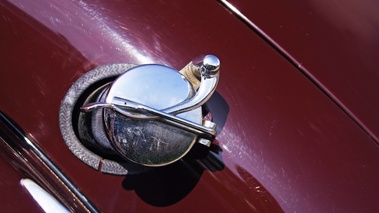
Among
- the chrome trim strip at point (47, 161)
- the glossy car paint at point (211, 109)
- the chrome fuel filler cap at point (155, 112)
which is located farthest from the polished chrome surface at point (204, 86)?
the chrome trim strip at point (47, 161)

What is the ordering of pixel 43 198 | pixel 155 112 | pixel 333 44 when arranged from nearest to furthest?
pixel 155 112 < pixel 43 198 < pixel 333 44

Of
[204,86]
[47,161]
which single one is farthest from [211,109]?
[47,161]

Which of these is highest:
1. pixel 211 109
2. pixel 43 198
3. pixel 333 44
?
pixel 333 44

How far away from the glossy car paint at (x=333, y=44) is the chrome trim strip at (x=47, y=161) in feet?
1.50

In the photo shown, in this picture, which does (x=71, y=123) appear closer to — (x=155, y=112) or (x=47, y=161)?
(x=47, y=161)

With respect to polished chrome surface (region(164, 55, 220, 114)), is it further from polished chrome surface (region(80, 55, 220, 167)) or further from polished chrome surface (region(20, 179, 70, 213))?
polished chrome surface (region(20, 179, 70, 213))

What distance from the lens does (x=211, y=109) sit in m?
0.93

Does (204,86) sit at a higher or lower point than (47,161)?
higher

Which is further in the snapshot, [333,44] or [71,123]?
[333,44]

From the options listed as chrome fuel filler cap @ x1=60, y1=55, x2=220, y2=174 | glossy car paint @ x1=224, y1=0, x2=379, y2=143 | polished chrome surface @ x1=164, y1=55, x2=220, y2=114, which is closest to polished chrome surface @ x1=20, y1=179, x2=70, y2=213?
chrome fuel filler cap @ x1=60, y1=55, x2=220, y2=174

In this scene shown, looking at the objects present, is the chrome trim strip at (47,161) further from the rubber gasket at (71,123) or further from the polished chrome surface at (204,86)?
the polished chrome surface at (204,86)

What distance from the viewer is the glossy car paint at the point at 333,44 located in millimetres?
1030

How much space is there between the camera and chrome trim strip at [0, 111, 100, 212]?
2.94 feet

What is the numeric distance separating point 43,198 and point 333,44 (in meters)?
0.63
